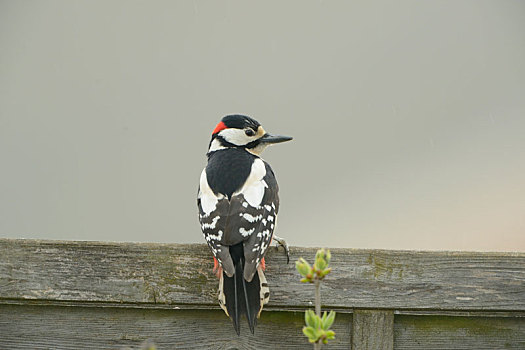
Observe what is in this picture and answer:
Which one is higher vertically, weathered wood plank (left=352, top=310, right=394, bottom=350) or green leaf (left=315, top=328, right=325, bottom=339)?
green leaf (left=315, top=328, right=325, bottom=339)

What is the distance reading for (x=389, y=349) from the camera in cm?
196

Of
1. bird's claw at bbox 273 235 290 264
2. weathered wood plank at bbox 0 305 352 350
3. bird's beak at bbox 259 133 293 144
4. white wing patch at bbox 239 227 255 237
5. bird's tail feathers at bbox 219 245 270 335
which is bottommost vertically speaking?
weathered wood plank at bbox 0 305 352 350

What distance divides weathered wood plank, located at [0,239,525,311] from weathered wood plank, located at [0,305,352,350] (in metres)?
0.06

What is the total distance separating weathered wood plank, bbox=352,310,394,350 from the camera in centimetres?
196

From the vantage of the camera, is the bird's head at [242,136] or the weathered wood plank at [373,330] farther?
the bird's head at [242,136]

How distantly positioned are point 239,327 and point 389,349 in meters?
0.50

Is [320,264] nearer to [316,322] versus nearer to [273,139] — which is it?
[316,322]

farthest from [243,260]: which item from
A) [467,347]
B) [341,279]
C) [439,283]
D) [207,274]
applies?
[467,347]

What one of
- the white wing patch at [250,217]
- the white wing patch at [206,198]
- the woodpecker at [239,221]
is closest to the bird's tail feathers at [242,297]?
the woodpecker at [239,221]

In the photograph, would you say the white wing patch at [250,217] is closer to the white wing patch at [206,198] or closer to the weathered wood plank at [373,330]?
the white wing patch at [206,198]

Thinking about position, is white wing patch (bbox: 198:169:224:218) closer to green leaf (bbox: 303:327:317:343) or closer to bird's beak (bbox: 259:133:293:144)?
bird's beak (bbox: 259:133:293:144)

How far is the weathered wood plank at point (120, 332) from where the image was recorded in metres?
1.98

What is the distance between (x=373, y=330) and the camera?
197cm

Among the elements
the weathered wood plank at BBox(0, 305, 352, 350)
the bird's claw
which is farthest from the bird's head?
the weathered wood plank at BBox(0, 305, 352, 350)
